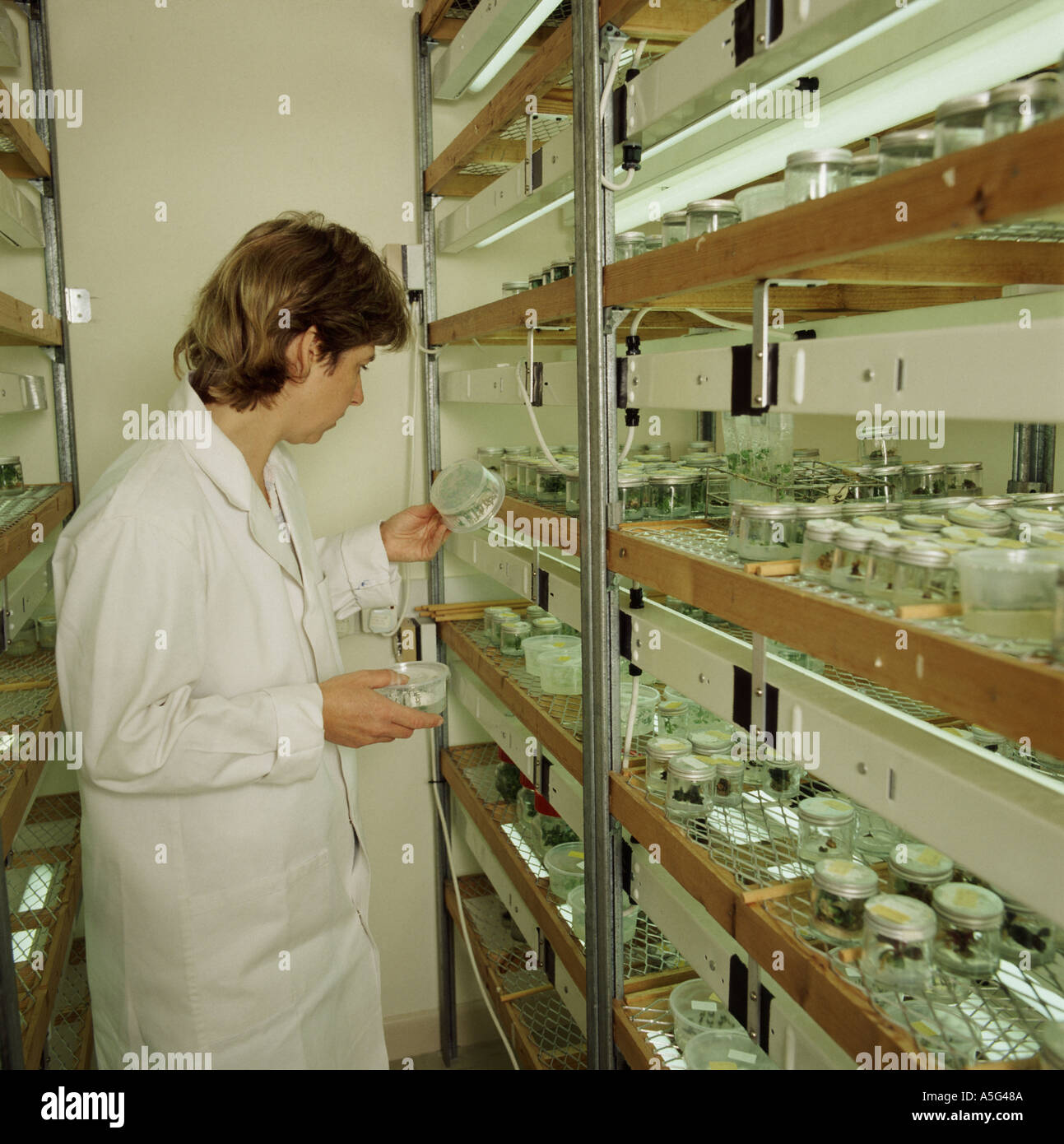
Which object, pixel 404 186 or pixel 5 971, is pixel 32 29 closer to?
pixel 404 186

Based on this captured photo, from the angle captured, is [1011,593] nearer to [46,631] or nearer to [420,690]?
[420,690]

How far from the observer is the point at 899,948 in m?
1.01

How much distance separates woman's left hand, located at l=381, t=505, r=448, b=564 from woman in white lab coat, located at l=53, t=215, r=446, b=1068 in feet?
1.59

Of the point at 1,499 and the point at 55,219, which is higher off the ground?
the point at 55,219

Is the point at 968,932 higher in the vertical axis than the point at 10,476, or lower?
lower

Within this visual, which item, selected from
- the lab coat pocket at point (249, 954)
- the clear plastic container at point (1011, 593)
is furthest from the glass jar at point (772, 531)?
the lab coat pocket at point (249, 954)

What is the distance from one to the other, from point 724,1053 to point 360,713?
2.46 ft

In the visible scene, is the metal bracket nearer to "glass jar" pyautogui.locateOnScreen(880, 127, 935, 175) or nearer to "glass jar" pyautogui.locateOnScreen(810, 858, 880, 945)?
"glass jar" pyautogui.locateOnScreen(880, 127, 935, 175)

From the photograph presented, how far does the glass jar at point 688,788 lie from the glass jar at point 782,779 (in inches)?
6.2

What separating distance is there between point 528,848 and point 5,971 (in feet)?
3.81

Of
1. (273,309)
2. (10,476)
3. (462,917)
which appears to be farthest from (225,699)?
(462,917)

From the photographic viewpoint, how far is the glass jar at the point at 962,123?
2.80 feet

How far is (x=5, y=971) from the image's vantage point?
4.67ft

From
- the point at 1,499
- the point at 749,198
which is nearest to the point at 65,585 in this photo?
the point at 1,499
